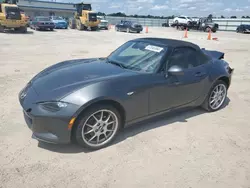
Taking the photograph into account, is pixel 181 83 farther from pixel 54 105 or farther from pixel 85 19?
pixel 85 19

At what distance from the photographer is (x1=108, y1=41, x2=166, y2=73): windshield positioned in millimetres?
3588

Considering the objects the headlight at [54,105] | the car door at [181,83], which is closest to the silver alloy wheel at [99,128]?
the headlight at [54,105]

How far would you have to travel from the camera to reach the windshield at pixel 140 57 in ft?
11.8

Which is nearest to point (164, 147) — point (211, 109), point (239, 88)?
point (211, 109)

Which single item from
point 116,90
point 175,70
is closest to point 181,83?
point 175,70

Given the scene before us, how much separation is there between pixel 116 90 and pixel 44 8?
50417 mm

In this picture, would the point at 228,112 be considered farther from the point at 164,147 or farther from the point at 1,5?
the point at 1,5

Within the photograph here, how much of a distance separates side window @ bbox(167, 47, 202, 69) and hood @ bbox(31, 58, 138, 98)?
0.81m

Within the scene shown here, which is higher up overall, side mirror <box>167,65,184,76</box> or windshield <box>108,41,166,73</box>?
windshield <box>108,41,166,73</box>

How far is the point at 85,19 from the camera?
27.6m

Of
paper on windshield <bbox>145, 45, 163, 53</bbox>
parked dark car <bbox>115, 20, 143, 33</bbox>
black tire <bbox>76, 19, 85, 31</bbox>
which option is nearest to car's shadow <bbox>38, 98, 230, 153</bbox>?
paper on windshield <bbox>145, 45, 163, 53</bbox>

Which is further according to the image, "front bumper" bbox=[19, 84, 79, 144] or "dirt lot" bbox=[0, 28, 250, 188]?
"front bumper" bbox=[19, 84, 79, 144]

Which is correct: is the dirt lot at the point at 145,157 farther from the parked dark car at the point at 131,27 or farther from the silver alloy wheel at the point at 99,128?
the parked dark car at the point at 131,27

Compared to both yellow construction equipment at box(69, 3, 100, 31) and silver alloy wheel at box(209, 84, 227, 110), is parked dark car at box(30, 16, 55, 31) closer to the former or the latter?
yellow construction equipment at box(69, 3, 100, 31)
